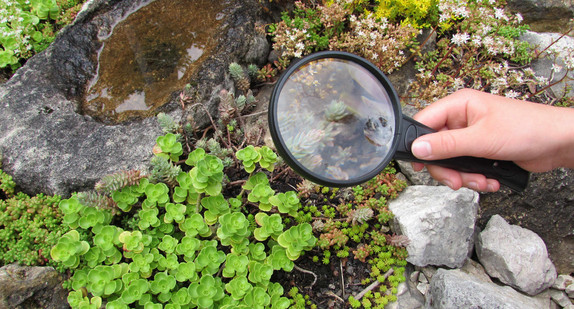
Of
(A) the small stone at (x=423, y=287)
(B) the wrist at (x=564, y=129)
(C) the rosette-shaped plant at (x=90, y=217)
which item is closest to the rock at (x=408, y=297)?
(A) the small stone at (x=423, y=287)

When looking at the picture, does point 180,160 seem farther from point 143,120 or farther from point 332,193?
point 332,193

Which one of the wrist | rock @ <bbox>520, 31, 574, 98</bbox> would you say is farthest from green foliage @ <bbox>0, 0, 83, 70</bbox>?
rock @ <bbox>520, 31, 574, 98</bbox>

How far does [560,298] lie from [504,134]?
7.63 ft

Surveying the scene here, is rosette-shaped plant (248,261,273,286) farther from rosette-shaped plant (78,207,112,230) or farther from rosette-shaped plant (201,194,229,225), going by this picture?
rosette-shaped plant (78,207,112,230)

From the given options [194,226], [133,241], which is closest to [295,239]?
[194,226]

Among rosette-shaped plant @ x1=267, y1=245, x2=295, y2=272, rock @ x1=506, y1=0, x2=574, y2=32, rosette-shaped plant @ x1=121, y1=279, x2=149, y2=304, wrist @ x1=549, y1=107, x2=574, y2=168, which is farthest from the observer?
rock @ x1=506, y1=0, x2=574, y2=32

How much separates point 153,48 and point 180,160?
131 cm

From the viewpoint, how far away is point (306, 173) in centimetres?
220

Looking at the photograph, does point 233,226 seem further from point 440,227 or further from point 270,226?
point 440,227

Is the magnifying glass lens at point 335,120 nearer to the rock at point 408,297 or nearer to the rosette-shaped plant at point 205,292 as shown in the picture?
the rosette-shaped plant at point 205,292

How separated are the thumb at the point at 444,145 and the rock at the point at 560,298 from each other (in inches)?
93.1

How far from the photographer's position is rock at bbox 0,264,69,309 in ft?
A: 9.23

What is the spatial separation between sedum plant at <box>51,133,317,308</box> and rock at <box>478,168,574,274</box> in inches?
84.7

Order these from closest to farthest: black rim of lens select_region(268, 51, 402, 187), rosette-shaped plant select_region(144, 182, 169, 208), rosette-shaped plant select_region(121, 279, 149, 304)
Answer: black rim of lens select_region(268, 51, 402, 187), rosette-shaped plant select_region(121, 279, 149, 304), rosette-shaped plant select_region(144, 182, 169, 208)
